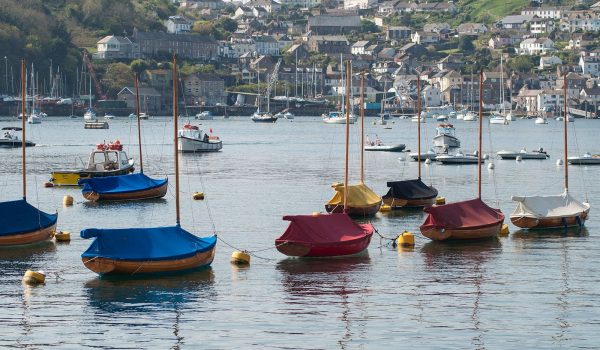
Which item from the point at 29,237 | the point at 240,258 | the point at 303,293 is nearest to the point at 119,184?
the point at 29,237

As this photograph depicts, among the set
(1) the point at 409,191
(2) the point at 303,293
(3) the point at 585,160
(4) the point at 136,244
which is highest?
(1) the point at 409,191

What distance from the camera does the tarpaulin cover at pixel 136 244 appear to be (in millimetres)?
40750

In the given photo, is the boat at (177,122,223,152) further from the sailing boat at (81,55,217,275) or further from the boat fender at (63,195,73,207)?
the sailing boat at (81,55,217,275)

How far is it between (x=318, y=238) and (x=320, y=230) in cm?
34

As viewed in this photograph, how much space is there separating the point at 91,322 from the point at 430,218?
18.1m

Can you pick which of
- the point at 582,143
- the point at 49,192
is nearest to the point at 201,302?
the point at 49,192

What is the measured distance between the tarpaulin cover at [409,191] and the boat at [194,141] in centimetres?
5301

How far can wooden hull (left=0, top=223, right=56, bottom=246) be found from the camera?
157 feet

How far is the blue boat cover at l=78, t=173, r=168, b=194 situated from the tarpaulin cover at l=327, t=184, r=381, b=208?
13640mm

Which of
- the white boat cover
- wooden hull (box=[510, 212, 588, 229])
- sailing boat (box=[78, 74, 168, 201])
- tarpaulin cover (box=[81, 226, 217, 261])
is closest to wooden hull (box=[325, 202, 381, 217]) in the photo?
the white boat cover

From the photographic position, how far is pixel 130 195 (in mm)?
68062

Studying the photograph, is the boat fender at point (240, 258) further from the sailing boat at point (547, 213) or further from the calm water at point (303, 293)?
the sailing boat at point (547, 213)

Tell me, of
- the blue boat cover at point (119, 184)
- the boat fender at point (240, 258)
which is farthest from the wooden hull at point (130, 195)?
the boat fender at point (240, 258)

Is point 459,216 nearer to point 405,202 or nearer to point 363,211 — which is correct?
point 363,211
